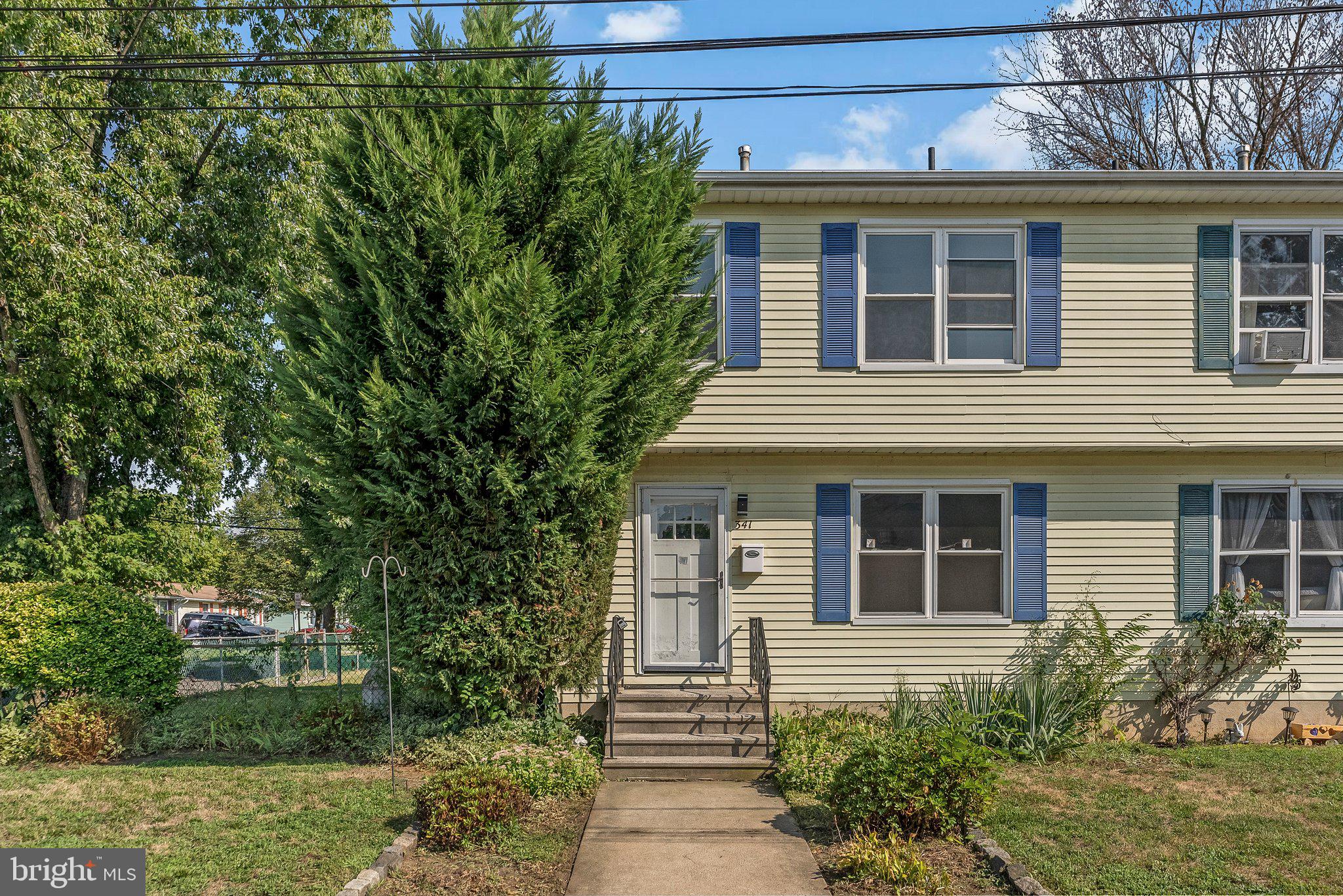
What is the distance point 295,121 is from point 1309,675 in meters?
15.5

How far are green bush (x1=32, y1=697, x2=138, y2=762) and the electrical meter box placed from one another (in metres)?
6.60

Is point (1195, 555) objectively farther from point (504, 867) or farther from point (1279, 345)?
point (504, 867)

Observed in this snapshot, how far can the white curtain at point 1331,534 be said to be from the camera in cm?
894

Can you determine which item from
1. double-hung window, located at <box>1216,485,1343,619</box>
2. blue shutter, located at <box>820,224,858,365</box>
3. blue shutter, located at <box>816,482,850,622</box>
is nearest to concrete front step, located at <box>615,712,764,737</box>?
blue shutter, located at <box>816,482,850,622</box>

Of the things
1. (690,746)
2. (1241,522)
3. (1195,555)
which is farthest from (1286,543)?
(690,746)

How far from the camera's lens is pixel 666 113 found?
7.74 m

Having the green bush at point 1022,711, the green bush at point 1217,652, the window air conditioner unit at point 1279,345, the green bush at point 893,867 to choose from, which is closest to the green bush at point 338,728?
the green bush at point 893,867

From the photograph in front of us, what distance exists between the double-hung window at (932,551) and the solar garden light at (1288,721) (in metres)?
3.13

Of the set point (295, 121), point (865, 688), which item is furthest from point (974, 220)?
point (295, 121)

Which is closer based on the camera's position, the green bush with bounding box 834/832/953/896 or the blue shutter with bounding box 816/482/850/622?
the green bush with bounding box 834/832/953/896

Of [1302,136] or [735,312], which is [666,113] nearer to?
[735,312]

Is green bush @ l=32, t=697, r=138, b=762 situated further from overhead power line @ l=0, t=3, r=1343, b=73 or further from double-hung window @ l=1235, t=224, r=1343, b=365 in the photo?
double-hung window @ l=1235, t=224, r=1343, b=365

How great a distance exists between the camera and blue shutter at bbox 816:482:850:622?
28.9 ft

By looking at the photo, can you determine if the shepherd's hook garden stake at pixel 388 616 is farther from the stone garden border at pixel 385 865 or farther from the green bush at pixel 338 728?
the stone garden border at pixel 385 865
